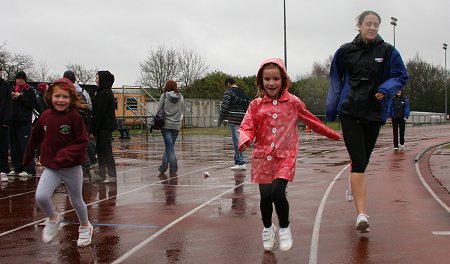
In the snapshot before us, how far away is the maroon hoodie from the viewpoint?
188 inches

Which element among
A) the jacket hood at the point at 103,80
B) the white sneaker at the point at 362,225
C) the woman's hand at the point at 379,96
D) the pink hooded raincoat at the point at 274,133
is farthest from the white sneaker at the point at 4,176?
the woman's hand at the point at 379,96

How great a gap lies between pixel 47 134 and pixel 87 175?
4757 millimetres

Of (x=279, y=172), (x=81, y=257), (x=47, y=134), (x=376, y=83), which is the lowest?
(x=81, y=257)

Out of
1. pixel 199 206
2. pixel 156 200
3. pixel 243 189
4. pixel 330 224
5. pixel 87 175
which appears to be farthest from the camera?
pixel 87 175

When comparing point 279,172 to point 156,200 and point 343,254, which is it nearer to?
point 343,254

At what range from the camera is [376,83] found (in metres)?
5.10

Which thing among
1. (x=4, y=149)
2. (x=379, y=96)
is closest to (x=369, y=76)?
(x=379, y=96)

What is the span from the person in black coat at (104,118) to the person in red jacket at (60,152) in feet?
12.4

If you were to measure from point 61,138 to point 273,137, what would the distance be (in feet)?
6.68

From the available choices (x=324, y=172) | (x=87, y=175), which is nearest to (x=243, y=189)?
(x=324, y=172)

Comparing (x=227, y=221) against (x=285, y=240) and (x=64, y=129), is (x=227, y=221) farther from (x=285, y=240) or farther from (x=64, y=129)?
(x=64, y=129)

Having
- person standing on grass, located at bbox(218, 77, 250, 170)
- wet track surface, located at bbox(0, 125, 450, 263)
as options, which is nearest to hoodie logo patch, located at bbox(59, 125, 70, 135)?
wet track surface, located at bbox(0, 125, 450, 263)

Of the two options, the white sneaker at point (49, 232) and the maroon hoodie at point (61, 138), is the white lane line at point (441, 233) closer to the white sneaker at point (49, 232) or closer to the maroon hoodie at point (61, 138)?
the maroon hoodie at point (61, 138)

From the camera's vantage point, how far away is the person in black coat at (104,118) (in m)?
8.79
